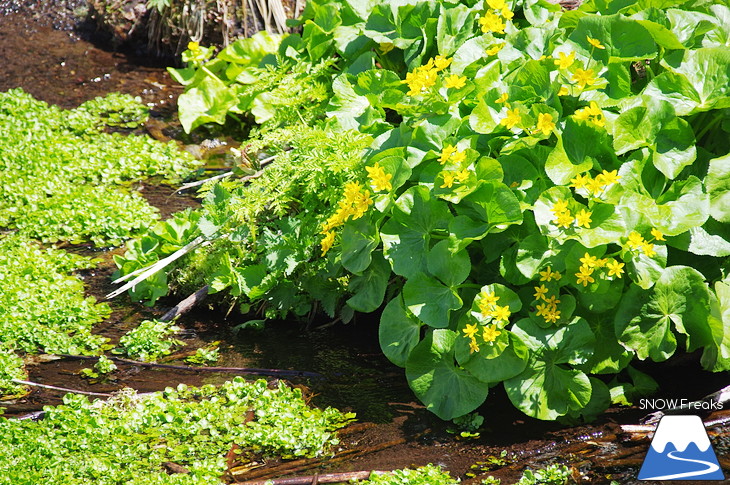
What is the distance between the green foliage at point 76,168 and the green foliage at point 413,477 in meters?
2.77

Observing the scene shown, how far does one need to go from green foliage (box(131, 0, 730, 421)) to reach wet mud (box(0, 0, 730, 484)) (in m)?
0.14

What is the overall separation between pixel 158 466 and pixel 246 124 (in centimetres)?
402

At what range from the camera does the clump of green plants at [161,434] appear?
2951mm

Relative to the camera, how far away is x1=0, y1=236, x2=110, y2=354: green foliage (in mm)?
3943

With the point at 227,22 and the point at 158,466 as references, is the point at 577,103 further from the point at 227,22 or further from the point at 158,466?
the point at 227,22

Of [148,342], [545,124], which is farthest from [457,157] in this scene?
[148,342]

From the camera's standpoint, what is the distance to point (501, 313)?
10.0 feet

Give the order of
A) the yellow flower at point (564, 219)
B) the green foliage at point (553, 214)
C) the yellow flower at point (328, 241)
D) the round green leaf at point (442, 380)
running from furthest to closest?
1. the yellow flower at point (328, 241)
2. the round green leaf at point (442, 380)
3. the green foliage at point (553, 214)
4. the yellow flower at point (564, 219)

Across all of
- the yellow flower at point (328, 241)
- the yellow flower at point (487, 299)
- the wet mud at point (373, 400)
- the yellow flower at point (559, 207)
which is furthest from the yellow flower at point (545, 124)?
the wet mud at point (373, 400)

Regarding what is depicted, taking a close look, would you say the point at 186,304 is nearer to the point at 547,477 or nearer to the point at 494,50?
the point at 494,50

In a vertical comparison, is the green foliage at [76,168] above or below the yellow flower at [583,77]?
below

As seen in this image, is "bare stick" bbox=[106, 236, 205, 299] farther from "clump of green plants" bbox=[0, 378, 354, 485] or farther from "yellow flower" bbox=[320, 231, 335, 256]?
A: "yellow flower" bbox=[320, 231, 335, 256]

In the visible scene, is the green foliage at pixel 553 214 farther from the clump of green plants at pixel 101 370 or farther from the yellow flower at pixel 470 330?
the clump of green plants at pixel 101 370

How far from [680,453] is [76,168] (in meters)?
4.50
